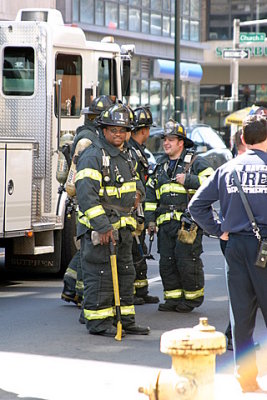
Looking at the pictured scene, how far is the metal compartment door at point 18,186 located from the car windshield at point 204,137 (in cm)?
1876

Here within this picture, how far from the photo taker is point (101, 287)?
9133 millimetres

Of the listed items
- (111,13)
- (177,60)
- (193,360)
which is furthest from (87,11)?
(193,360)

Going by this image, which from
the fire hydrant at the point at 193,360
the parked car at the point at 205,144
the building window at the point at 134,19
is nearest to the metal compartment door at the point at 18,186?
the fire hydrant at the point at 193,360

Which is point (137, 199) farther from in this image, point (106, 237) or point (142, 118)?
point (142, 118)

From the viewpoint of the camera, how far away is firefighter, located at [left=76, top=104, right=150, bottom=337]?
9.04 metres

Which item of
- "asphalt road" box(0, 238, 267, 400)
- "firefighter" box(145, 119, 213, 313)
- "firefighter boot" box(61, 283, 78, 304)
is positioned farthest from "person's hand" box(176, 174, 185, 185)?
"firefighter boot" box(61, 283, 78, 304)

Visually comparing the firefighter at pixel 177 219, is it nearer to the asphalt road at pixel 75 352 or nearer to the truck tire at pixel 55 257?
Answer: the asphalt road at pixel 75 352

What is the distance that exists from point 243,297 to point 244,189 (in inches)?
27.3

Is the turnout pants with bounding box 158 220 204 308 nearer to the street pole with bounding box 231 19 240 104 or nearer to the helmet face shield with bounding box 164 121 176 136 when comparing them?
the helmet face shield with bounding box 164 121 176 136

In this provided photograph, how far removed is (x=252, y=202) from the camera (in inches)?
263

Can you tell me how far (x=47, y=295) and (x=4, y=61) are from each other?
3180 mm

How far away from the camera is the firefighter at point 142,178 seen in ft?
35.3

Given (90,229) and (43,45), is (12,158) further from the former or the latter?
(90,229)

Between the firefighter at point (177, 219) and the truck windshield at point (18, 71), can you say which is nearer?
the firefighter at point (177, 219)
